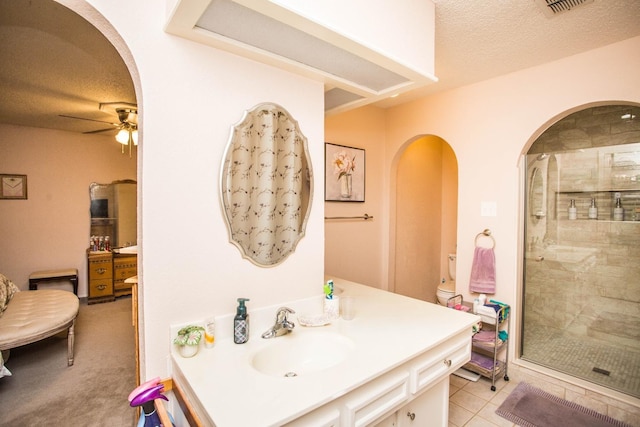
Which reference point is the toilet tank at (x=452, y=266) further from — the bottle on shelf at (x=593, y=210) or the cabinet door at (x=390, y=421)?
the cabinet door at (x=390, y=421)

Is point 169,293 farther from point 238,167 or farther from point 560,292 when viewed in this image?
point 560,292

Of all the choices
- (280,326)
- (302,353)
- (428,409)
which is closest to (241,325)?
(280,326)

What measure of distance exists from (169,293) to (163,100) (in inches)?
31.6

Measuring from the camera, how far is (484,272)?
2627mm

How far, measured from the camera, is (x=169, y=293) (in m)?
1.28

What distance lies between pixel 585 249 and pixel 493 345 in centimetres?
116

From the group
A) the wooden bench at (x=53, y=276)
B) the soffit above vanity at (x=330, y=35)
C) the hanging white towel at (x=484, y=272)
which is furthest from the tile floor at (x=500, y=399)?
the wooden bench at (x=53, y=276)

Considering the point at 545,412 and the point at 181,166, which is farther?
the point at 545,412

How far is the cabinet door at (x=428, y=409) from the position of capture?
146 centimetres

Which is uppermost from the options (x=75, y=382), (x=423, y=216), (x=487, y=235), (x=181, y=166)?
(x=181, y=166)

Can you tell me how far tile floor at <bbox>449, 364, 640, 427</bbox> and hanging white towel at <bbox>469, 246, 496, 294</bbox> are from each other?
68 centimetres

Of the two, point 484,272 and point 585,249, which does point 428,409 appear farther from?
point 585,249

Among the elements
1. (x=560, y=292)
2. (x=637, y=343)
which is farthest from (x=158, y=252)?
(x=637, y=343)

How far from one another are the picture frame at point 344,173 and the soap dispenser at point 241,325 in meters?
1.52
